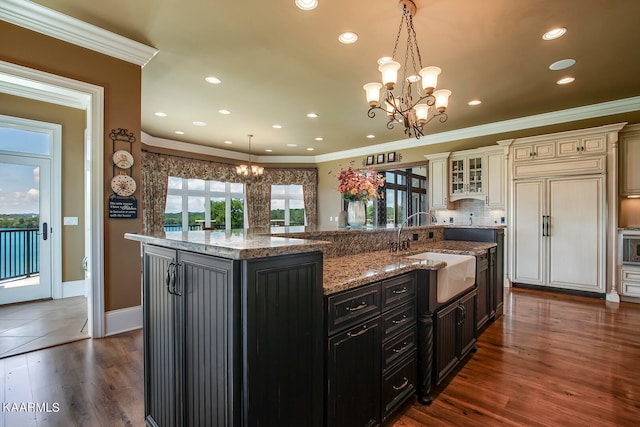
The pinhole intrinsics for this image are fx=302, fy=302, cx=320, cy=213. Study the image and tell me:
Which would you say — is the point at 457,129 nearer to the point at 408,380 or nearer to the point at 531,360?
the point at 531,360

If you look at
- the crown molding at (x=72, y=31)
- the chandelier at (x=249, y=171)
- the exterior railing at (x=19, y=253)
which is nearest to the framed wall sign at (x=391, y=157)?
the chandelier at (x=249, y=171)

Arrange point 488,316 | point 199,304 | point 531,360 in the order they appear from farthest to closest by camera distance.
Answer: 1. point 488,316
2. point 531,360
3. point 199,304

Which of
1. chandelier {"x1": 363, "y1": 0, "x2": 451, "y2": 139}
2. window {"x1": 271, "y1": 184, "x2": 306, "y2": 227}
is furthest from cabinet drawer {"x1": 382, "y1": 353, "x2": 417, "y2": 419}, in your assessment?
window {"x1": 271, "y1": 184, "x2": 306, "y2": 227}

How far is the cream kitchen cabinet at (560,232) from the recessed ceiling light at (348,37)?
3924 mm

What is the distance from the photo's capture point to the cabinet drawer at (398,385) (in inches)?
68.2

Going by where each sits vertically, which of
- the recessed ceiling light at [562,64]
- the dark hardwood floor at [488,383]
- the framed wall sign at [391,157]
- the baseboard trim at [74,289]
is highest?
the recessed ceiling light at [562,64]

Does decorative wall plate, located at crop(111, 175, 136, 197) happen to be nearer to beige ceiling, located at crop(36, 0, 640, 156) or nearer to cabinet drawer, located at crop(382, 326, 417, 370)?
beige ceiling, located at crop(36, 0, 640, 156)

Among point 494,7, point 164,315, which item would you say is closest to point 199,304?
point 164,315

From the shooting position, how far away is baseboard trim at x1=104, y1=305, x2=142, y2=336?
298cm

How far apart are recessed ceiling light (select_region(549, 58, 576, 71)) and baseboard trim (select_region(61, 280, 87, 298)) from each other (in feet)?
22.1

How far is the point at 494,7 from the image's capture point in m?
2.42

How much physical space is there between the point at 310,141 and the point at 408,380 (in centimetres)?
593

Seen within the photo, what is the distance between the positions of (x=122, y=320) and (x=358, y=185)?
8.96 ft

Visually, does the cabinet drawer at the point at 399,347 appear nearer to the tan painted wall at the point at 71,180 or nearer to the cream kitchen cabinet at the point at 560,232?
the cream kitchen cabinet at the point at 560,232
